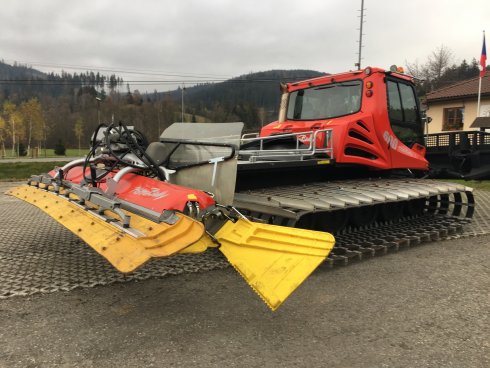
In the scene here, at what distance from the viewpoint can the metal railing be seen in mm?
4809

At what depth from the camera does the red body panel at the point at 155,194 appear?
3.37 meters

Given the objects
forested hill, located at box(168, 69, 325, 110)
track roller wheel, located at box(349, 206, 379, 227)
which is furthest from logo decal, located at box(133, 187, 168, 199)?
forested hill, located at box(168, 69, 325, 110)

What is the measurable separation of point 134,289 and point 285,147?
2727 millimetres

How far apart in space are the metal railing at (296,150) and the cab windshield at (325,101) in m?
0.70

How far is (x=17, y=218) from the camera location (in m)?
7.12

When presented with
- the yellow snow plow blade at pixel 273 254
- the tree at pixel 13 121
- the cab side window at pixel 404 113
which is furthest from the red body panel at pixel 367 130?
the tree at pixel 13 121

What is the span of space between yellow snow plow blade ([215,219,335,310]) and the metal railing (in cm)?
166

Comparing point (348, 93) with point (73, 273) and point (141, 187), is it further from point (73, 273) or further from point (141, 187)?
point (73, 273)

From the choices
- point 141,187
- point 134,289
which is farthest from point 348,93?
point 134,289

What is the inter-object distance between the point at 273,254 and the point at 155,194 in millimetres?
1396

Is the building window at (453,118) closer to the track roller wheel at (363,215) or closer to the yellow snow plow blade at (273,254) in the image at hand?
the track roller wheel at (363,215)

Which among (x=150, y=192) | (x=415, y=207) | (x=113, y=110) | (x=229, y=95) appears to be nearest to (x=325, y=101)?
(x=415, y=207)

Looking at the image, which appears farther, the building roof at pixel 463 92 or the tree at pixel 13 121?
the tree at pixel 13 121

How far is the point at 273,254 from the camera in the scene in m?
2.81
